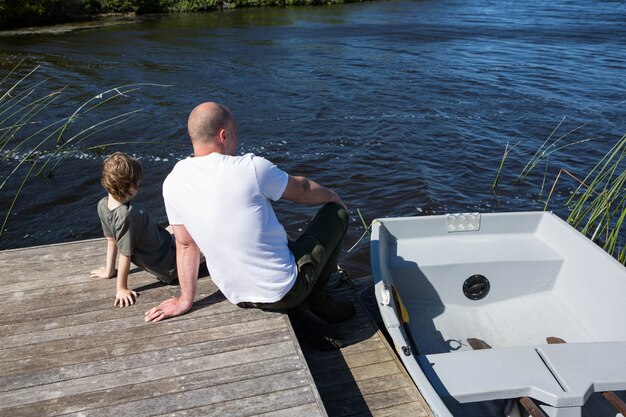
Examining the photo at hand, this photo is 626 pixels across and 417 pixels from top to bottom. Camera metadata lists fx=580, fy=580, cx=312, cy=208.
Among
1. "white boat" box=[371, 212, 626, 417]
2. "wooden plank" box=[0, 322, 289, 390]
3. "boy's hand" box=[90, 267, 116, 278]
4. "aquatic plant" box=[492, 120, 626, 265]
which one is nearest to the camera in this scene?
"wooden plank" box=[0, 322, 289, 390]

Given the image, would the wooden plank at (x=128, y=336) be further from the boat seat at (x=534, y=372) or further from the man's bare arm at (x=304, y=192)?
the boat seat at (x=534, y=372)

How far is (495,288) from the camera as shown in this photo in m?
4.70

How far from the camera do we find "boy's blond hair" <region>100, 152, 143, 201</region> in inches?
141

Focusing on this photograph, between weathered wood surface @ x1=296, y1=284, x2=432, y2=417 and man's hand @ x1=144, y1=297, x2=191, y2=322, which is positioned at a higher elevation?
man's hand @ x1=144, y1=297, x2=191, y2=322

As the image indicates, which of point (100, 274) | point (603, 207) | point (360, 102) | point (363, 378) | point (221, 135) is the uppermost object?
point (221, 135)

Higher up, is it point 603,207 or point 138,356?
point 603,207

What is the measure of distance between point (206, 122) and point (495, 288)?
281 centimetres

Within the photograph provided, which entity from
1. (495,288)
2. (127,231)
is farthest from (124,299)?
(495,288)

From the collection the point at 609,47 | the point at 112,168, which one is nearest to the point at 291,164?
the point at 112,168

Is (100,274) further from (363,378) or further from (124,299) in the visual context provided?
(363,378)

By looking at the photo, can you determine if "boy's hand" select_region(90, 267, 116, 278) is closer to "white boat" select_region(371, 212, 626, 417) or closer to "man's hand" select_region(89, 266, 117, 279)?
"man's hand" select_region(89, 266, 117, 279)

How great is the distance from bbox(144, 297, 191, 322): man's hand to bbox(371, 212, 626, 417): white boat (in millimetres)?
1276

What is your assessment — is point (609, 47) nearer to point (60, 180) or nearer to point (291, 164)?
point (291, 164)

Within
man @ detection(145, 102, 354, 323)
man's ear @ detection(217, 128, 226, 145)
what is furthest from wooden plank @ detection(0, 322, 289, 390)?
man's ear @ detection(217, 128, 226, 145)
